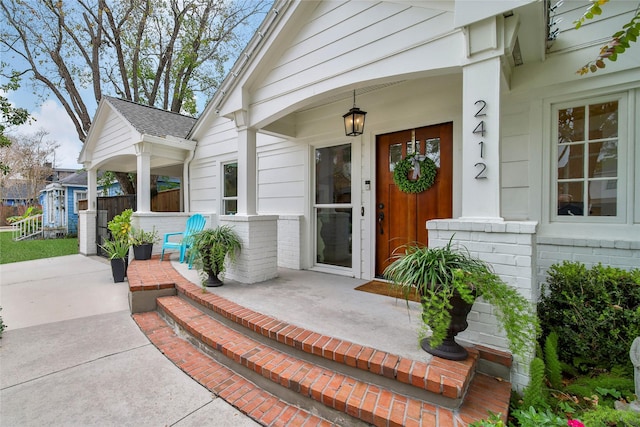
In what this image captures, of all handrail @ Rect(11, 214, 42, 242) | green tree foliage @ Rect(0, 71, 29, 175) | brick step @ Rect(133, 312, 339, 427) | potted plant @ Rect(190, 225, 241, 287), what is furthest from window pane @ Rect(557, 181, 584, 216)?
handrail @ Rect(11, 214, 42, 242)

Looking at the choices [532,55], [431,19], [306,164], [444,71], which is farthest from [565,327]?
[306,164]

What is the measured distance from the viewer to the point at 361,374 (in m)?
1.85

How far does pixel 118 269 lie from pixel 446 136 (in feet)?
19.4

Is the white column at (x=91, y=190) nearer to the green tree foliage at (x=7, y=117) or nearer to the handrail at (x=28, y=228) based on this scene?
the green tree foliage at (x=7, y=117)

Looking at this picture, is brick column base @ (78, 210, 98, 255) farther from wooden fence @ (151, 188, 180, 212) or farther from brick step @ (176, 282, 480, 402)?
brick step @ (176, 282, 480, 402)

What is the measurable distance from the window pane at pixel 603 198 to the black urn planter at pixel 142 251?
21.1ft

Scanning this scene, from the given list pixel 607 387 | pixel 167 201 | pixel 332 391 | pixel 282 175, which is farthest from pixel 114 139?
pixel 607 387

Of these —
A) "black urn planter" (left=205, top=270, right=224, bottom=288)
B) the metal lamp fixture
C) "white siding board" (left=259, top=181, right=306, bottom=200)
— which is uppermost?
the metal lamp fixture

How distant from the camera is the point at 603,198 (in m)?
2.59

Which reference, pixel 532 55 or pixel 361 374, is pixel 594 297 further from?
pixel 532 55

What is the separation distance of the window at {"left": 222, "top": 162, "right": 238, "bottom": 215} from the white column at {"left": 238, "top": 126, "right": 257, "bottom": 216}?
2.25 m

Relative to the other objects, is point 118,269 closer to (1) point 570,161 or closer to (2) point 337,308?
(2) point 337,308

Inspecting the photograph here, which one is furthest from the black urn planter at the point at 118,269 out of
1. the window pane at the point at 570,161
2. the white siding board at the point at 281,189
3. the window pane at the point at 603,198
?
the window pane at the point at 603,198

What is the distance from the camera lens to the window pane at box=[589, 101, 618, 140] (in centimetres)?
255
